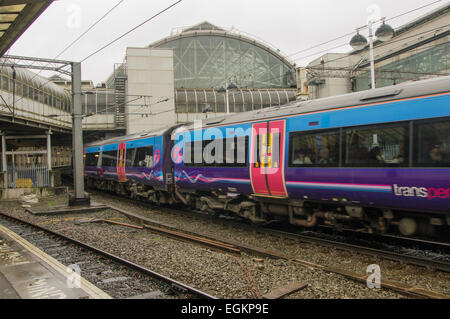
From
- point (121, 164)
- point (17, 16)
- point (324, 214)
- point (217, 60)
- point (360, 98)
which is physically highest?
point (217, 60)

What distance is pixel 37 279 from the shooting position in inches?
225

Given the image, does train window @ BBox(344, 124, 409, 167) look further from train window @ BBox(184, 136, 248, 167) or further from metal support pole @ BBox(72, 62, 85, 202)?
metal support pole @ BBox(72, 62, 85, 202)

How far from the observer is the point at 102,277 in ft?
20.6

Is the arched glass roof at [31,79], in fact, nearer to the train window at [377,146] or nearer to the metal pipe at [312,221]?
the metal pipe at [312,221]

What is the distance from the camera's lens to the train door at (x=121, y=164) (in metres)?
17.9

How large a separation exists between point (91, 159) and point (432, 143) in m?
22.3

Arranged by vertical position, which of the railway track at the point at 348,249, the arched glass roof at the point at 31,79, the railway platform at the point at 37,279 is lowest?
the railway track at the point at 348,249

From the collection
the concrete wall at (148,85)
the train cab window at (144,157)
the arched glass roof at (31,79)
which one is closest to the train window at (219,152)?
the train cab window at (144,157)

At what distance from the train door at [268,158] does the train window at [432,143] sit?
319cm

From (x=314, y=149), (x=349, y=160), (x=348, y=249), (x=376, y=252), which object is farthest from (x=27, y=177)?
(x=376, y=252)

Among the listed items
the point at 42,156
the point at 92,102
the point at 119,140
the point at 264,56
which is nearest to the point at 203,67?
the point at 264,56

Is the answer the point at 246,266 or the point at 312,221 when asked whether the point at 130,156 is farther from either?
the point at 246,266

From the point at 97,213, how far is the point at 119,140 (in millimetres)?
5822
